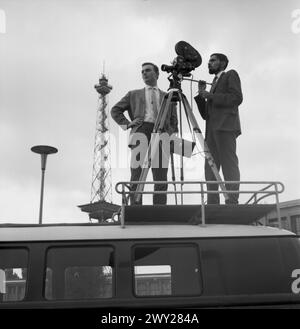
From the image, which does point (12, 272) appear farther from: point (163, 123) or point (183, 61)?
point (183, 61)

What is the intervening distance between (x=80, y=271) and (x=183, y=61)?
370 cm

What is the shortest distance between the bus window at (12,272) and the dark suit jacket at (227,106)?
3.65 m

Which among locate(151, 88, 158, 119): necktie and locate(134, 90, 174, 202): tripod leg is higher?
locate(151, 88, 158, 119): necktie

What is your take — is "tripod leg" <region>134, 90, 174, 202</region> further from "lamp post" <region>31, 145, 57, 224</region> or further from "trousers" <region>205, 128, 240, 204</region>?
"lamp post" <region>31, 145, 57, 224</region>

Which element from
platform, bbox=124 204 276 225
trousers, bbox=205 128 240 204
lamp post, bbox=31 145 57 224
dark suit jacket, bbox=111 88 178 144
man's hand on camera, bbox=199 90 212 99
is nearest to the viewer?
platform, bbox=124 204 276 225

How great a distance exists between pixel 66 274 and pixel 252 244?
7.72 feet

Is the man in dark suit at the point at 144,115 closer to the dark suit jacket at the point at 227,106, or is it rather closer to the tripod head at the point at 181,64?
the tripod head at the point at 181,64

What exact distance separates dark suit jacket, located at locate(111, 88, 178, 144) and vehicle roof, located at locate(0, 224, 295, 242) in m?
2.13

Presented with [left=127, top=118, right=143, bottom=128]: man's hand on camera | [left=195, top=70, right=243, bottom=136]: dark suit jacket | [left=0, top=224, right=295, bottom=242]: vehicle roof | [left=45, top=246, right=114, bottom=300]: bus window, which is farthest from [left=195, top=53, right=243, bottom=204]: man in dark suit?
[left=45, top=246, right=114, bottom=300]: bus window

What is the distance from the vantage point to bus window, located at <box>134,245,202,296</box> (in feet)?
19.1

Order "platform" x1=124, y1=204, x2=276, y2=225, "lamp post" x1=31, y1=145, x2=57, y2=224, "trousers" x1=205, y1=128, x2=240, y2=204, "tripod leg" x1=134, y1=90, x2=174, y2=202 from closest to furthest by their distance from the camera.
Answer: "platform" x1=124, y1=204, x2=276, y2=225 → "tripod leg" x1=134, y1=90, x2=174, y2=202 → "trousers" x1=205, y1=128, x2=240, y2=204 → "lamp post" x1=31, y1=145, x2=57, y2=224

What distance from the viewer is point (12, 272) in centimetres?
602

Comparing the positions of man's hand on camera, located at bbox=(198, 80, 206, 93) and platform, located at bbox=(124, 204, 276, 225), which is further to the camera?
man's hand on camera, located at bbox=(198, 80, 206, 93)
